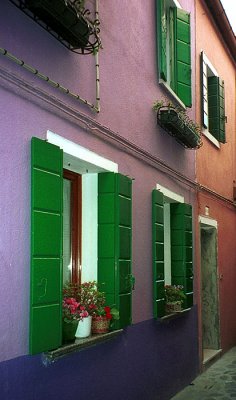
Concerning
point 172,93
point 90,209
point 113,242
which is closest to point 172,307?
point 113,242

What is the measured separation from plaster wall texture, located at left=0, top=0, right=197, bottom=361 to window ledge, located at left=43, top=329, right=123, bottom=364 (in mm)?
242

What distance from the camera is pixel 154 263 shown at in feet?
20.5

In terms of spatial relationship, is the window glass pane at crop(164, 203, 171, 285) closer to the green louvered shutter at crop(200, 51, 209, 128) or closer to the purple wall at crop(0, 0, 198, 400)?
the purple wall at crop(0, 0, 198, 400)

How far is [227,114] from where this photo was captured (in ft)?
35.8

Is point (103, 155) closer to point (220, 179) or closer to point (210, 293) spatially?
point (210, 293)

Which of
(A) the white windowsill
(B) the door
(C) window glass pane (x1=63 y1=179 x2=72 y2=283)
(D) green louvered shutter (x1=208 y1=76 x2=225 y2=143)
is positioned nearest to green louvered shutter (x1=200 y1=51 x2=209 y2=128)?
(D) green louvered shutter (x1=208 y1=76 x2=225 y2=143)

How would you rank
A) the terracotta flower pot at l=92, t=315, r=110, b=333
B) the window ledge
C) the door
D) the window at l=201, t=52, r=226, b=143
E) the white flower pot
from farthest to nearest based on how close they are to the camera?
the window at l=201, t=52, r=226, b=143 < the door < the terracotta flower pot at l=92, t=315, r=110, b=333 < the white flower pot < the window ledge

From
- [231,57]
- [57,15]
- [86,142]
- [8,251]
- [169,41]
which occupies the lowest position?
[8,251]

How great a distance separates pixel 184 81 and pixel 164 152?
4.63 feet

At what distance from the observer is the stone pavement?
6816 mm

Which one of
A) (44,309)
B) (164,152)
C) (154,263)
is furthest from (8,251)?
(164,152)

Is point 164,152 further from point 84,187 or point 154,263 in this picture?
point 84,187

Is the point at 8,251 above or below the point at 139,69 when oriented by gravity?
below

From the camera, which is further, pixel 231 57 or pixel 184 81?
pixel 231 57
